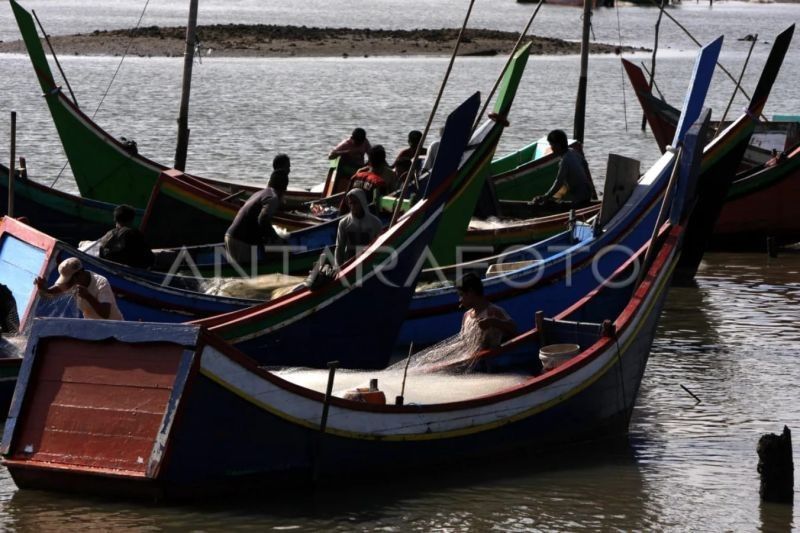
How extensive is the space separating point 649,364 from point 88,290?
542 cm

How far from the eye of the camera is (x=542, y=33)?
8125 cm

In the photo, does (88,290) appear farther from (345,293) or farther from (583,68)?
(583,68)

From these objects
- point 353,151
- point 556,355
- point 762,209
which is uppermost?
point 353,151

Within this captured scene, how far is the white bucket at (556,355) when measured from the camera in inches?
430

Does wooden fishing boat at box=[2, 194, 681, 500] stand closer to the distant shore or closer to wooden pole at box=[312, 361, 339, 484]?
wooden pole at box=[312, 361, 339, 484]

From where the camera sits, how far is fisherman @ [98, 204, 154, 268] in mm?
13289

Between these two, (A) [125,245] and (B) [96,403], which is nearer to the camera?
(B) [96,403]

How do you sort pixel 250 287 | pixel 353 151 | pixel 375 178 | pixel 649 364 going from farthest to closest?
pixel 353 151 → pixel 375 178 → pixel 649 364 → pixel 250 287

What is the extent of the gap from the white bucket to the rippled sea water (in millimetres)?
660

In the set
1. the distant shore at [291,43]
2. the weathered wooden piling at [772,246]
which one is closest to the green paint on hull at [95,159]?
the weathered wooden piling at [772,246]

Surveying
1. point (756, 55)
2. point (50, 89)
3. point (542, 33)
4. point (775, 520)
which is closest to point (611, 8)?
point (542, 33)

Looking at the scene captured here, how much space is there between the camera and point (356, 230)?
1345 cm

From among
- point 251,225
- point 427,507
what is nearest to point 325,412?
point 427,507

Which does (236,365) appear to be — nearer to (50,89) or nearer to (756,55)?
(50,89)
